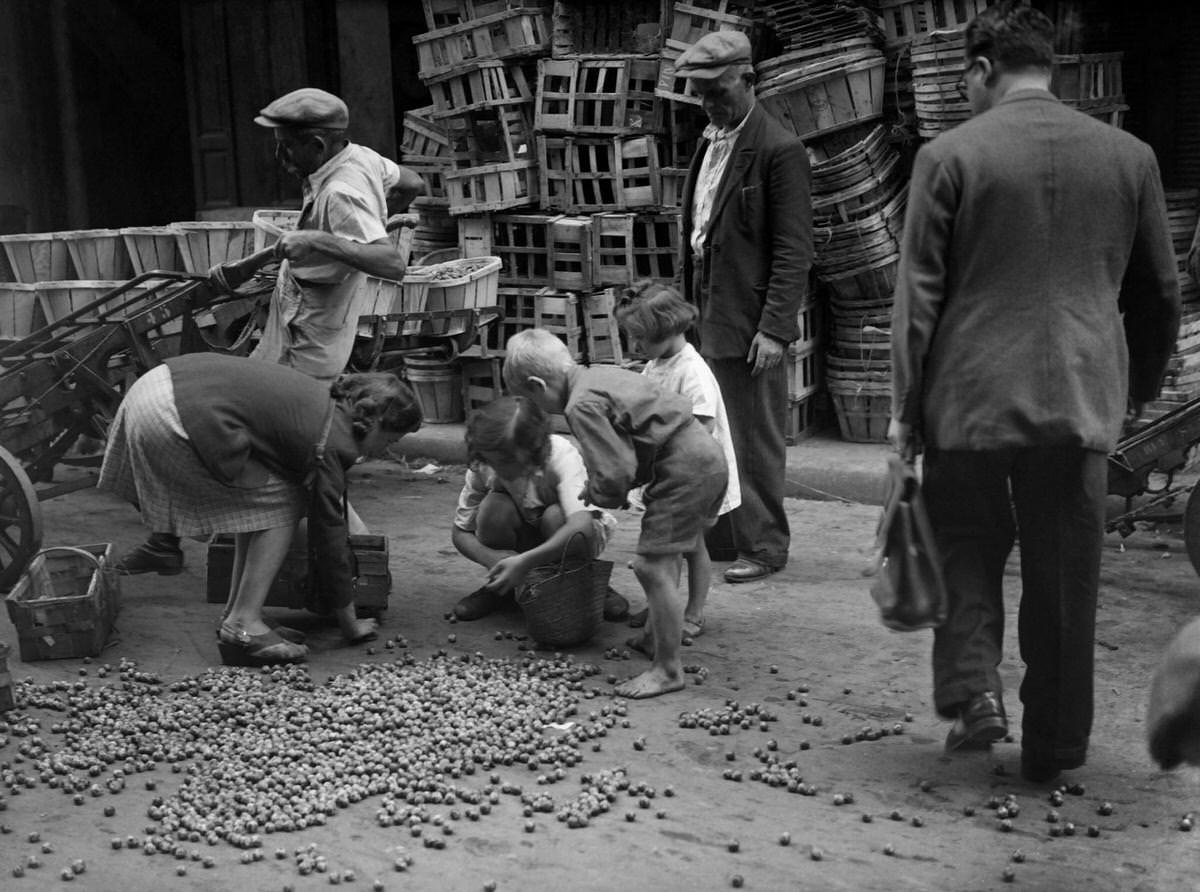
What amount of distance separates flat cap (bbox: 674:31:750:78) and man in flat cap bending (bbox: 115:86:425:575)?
1350mm

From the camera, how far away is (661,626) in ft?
17.8

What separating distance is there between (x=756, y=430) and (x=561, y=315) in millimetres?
2923

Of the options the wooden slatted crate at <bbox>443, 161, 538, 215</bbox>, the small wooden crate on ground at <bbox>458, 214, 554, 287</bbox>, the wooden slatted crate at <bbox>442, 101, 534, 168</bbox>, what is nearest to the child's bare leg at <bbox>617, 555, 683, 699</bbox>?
the small wooden crate on ground at <bbox>458, 214, 554, 287</bbox>

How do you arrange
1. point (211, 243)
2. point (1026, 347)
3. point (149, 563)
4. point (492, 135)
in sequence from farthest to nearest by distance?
point (492, 135) < point (211, 243) < point (149, 563) < point (1026, 347)

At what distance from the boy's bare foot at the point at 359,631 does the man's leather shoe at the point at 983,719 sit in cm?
249

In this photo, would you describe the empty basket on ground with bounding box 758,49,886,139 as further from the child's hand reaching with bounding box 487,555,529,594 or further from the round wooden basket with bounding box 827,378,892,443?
the child's hand reaching with bounding box 487,555,529,594

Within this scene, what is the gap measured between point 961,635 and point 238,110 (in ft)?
27.7

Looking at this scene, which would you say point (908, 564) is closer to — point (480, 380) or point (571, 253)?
point (571, 253)

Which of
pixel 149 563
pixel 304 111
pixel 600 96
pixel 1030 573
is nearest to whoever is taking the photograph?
pixel 1030 573

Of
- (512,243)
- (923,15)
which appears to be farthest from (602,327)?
(923,15)

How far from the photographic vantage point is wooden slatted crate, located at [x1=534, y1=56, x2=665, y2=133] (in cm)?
921

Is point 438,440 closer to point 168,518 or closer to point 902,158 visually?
point 902,158

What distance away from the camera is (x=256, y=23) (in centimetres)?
1143

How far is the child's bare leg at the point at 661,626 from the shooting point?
17.6ft
